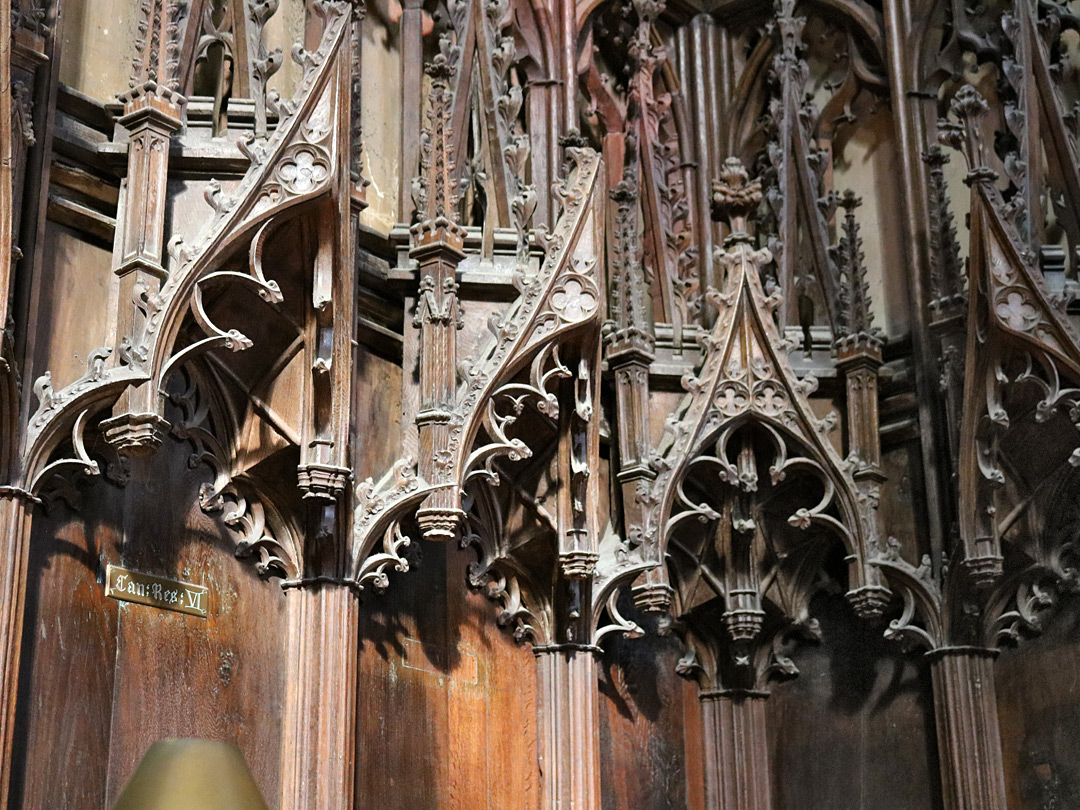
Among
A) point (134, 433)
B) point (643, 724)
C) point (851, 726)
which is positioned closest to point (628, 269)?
point (643, 724)

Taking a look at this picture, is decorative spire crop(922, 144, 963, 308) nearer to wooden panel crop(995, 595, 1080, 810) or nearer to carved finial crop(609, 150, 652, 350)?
carved finial crop(609, 150, 652, 350)

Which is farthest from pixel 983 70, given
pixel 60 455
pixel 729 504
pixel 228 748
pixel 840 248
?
pixel 228 748

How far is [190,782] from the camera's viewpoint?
3.70m

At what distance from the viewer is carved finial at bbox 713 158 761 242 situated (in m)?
9.17

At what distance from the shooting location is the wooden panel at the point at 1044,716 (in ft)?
28.4

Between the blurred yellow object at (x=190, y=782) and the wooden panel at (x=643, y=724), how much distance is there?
517 cm

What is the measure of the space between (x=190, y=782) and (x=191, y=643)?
126 inches

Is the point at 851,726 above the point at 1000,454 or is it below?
below

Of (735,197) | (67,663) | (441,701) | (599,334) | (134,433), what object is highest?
(735,197)

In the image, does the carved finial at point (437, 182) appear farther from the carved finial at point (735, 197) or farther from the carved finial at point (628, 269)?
the carved finial at point (735, 197)

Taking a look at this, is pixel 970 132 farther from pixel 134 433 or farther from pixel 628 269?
pixel 134 433

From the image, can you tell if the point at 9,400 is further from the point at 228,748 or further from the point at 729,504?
the point at 729,504

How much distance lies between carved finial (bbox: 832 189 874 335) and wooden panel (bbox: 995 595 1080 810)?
1913 mm

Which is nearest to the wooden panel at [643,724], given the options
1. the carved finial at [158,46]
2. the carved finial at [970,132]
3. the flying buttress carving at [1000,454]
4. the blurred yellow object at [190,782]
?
the flying buttress carving at [1000,454]
